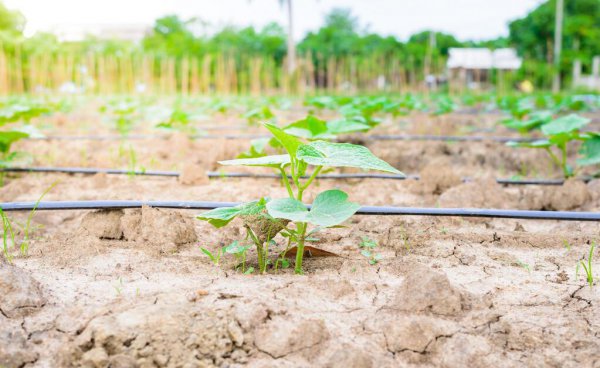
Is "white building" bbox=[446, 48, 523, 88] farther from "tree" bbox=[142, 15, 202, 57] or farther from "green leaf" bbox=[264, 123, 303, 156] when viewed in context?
"green leaf" bbox=[264, 123, 303, 156]

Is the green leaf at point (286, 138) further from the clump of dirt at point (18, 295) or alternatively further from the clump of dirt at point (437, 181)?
the clump of dirt at point (437, 181)

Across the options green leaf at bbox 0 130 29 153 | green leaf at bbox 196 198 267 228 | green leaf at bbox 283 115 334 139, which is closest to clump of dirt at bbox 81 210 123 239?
green leaf at bbox 196 198 267 228

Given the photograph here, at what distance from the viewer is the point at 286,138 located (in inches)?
51.4

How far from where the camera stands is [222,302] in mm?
1191

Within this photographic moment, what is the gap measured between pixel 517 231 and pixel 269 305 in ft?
3.61

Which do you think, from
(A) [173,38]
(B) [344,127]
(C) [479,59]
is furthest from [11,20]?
(C) [479,59]

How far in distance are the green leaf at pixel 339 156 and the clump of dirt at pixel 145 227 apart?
57cm

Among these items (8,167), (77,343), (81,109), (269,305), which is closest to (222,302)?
(269,305)

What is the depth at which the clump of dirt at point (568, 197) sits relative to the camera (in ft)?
7.63

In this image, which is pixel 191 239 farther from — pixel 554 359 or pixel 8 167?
pixel 8 167

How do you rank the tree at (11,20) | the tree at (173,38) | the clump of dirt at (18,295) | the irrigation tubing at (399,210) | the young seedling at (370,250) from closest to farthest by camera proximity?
the clump of dirt at (18,295)
the young seedling at (370,250)
the irrigation tubing at (399,210)
the tree at (173,38)
the tree at (11,20)

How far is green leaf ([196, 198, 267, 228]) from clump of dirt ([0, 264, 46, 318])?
1.30 feet

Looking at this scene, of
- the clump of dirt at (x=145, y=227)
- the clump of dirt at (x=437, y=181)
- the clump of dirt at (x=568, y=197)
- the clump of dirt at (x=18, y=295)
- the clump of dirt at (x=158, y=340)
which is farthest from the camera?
the clump of dirt at (x=437, y=181)

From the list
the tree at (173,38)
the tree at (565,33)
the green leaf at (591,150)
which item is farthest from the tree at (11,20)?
the green leaf at (591,150)
